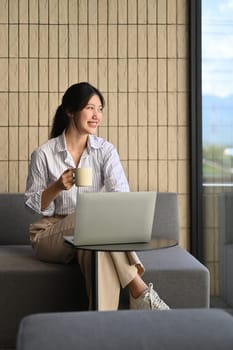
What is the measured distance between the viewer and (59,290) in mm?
3539

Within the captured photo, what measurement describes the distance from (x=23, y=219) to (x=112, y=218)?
1.62 meters

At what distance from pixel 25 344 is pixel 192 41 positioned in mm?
3328

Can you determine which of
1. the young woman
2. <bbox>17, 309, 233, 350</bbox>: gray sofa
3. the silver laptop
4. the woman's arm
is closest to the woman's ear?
the young woman

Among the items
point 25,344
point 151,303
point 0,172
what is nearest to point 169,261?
point 151,303

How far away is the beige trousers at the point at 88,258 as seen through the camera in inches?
126

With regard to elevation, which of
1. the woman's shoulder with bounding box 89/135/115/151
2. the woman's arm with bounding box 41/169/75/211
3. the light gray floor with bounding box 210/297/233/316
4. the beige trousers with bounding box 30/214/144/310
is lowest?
the light gray floor with bounding box 210/297/233/316

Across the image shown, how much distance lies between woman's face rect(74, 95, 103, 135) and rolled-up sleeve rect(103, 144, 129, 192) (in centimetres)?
15

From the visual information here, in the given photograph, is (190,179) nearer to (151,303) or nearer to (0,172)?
(0,172)

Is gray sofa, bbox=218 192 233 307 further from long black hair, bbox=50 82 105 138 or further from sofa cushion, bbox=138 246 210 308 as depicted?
long black hair, bbox=50 82 105 138

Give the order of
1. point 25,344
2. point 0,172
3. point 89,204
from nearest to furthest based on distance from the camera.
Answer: point 25,344
point 89,204
point 0,172

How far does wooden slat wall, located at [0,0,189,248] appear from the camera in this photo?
464 centimetres

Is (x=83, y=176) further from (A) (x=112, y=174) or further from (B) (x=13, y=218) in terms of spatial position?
(B) (x=13, y=218)

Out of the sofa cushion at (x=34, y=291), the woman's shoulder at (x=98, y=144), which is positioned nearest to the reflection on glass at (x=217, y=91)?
the woman's shoulder at (x=98, y=144)

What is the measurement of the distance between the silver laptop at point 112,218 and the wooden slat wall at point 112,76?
5.87 feet
